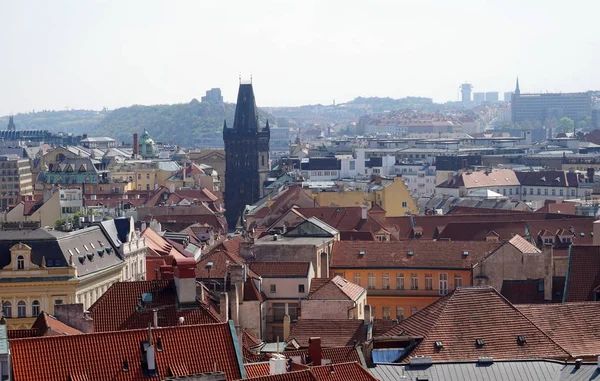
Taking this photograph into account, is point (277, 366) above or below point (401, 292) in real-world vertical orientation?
above

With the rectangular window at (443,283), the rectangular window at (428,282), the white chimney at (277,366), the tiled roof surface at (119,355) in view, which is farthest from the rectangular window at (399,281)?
the tiled roof surface at (119,355)

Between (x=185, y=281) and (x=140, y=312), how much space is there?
2709mm

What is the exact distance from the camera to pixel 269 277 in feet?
307

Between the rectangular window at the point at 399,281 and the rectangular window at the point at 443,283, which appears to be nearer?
the rectangular window at the point at 443,283

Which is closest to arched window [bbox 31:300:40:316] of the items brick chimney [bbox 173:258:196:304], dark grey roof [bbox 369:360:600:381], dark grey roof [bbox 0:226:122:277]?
dark grey roof [bbox 0:226:122:277]

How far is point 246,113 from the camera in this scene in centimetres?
19775

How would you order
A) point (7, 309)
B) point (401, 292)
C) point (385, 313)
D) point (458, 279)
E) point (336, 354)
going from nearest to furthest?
point (336, 354), point (7, 309), point (385, 313), point (458, 279), point (401, 292)

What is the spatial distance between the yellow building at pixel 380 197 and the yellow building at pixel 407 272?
56.1 metres

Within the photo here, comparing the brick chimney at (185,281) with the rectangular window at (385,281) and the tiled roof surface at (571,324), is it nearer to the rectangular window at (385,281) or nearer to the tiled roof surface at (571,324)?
the tiled roof surface at (571,324)

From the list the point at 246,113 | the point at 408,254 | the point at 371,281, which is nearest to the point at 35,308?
the point at 371,281

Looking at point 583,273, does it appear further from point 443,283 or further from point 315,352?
point 315,352

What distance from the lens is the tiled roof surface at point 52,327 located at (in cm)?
5977

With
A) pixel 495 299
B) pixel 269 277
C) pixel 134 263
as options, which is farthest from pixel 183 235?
pixel 495 299

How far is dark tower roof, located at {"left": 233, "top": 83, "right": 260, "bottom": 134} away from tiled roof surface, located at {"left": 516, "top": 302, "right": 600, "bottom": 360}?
126555 millimetres
